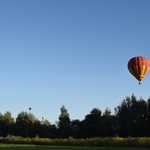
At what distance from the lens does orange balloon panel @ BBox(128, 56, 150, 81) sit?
38.1 metres

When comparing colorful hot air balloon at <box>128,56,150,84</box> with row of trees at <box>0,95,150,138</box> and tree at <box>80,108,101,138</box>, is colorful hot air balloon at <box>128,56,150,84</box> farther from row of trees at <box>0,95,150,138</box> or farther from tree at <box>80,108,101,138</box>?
tree at <box>80,108,101,138</box>

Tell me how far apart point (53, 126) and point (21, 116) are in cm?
1333

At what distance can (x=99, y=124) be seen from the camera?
277 feet

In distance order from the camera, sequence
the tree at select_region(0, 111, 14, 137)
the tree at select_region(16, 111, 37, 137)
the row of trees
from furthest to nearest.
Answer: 1. the tree at select_region(0, 111, 14, 137)
2. the tree at select_region(16, 111, 37, 137)
3. the row of trees

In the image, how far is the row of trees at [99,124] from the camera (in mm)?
80812

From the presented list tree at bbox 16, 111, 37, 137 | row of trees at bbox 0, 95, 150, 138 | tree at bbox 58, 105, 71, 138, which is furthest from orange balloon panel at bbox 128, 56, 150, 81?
tree at bbox 16, 111, 37, 137

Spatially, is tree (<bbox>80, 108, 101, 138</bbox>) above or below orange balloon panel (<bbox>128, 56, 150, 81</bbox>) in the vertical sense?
below

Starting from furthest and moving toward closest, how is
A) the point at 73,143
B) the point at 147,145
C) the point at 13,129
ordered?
the point at 13,129 → the point at 73,143 → the point at 147,145

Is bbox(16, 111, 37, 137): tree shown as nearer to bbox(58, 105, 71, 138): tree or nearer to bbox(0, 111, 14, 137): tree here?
bbox(0, 111, 14, 137): tree

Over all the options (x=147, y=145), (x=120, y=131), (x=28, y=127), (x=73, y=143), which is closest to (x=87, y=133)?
(x=120, y=131)

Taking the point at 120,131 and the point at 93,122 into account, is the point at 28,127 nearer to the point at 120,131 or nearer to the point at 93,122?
the point at 93,122

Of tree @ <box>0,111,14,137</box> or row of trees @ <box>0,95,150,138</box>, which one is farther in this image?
tree @ <box>0,111,14,137</box>

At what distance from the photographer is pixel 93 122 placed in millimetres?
87875

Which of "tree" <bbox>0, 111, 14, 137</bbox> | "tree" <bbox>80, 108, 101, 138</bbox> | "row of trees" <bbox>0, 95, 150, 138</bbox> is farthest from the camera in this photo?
"tree" <bbox>0, 111, 14, 137</bbox>
